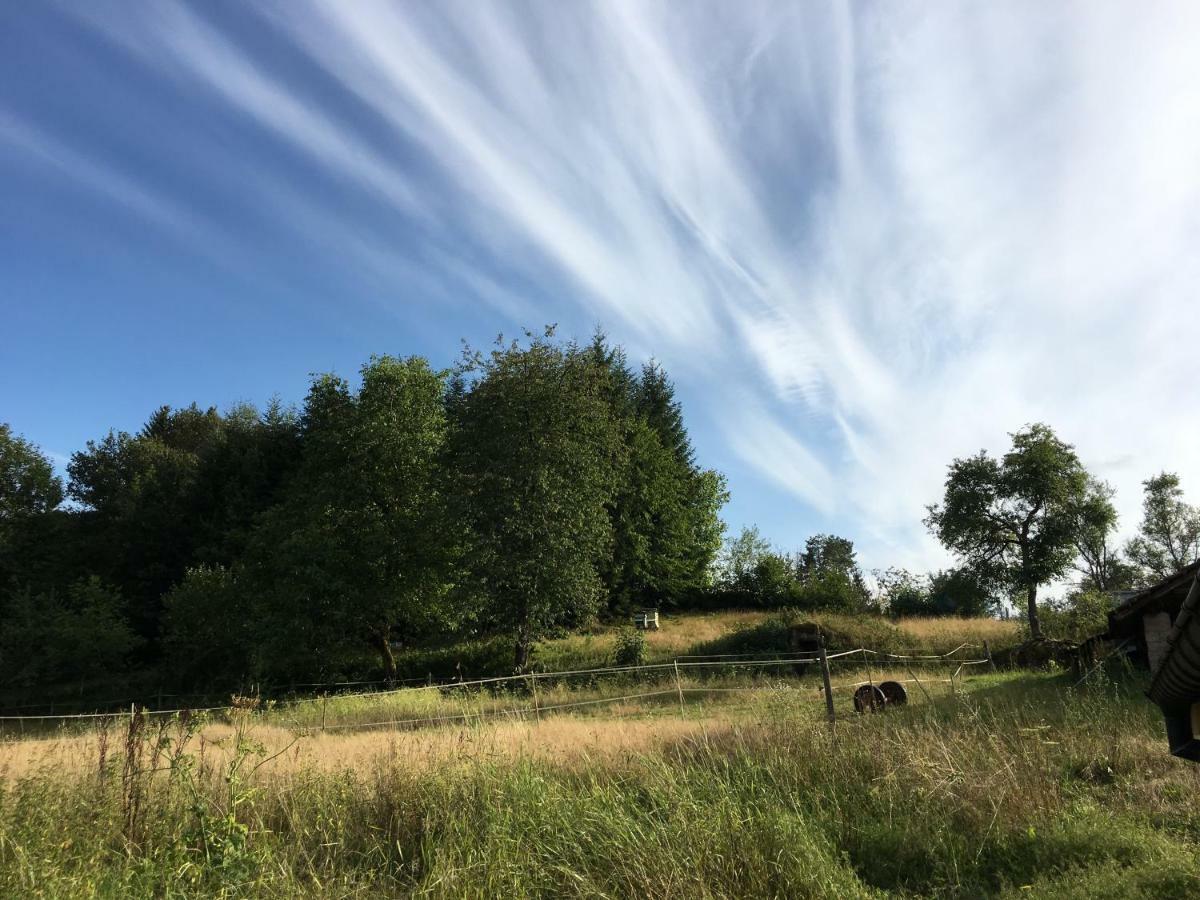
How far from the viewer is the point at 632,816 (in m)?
6.34

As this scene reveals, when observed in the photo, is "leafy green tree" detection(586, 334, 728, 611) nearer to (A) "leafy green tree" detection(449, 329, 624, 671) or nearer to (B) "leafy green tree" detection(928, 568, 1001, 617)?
(A) "leafy green tree" detection(449, 329, 624, 671)

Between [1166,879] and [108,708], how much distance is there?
3713 cm

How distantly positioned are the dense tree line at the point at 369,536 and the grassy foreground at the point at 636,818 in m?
18.5

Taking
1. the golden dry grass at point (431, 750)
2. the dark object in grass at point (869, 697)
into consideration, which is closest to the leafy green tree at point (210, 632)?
the golden dry grass at point (431, 750)

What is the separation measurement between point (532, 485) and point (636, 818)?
2038 centimetres

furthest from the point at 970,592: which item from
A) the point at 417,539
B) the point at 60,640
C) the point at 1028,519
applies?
the point at 60,640

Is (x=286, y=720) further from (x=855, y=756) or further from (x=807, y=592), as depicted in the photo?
(x=807, y=592)

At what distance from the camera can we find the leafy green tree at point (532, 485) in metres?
Result: 25.7

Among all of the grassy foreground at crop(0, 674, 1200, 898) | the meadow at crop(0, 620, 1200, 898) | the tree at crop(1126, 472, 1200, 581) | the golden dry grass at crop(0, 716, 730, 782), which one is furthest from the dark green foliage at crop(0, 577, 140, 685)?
the tree at crop(1126, 472, 1200, 581)

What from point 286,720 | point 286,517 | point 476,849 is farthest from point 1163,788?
point 286,517

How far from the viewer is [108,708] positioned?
97.7 feet

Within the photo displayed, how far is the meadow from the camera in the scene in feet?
16.3

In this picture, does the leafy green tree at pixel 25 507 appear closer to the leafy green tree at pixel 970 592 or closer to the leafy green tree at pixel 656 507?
the leafy green tree at pixel 656 507

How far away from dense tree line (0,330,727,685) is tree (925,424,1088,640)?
16.7m
